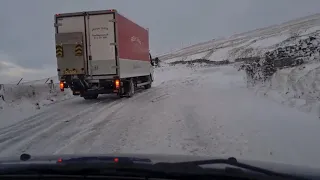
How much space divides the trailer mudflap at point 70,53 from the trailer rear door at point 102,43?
438 millimetres

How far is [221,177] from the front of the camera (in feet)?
8.77

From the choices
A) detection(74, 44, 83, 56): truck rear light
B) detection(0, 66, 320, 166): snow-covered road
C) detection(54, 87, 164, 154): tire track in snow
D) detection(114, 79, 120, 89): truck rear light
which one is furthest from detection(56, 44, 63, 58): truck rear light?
detection(54, 87, 164, 154): tire track in snow

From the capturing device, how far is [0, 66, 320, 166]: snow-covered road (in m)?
6.66

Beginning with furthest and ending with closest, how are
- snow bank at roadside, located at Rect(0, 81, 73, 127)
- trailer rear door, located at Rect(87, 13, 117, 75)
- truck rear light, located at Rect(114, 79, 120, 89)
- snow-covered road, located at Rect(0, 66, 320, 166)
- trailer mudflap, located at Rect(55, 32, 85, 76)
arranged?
truck rear light, located at Rect(114, 79, 120, 89) → trailer rear door, located at Rect(87, 13, 117, 75) → trailer mudflap, located at Rect(55, 32, 85, 76) → snow bank at roadside, located at Rect(0, 81, 73, 127) → snow-covered road, located at Rect(0, 66, 320, 166)

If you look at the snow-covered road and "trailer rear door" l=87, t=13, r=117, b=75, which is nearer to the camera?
the snow-covered road

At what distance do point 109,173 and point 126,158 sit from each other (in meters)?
0.56

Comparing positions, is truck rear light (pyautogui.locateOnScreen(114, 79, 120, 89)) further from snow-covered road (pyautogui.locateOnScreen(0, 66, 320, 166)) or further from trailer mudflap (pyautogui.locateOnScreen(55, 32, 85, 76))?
snow-covered road (pyautogui.locateOnScreen(0, 66, 320, 166))

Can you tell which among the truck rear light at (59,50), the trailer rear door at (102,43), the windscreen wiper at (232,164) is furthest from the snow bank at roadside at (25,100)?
the windscreen wiper at (232,164)

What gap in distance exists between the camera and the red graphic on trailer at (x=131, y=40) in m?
15.8

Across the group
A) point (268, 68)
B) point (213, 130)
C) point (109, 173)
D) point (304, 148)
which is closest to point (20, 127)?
point (213, 130)

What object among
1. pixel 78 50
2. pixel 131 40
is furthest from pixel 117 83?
pixel 131 40

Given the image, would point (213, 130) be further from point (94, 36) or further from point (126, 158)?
point (94, 36)

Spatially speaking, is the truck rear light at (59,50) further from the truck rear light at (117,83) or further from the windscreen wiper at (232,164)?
the windscreen wiper at (232,164)

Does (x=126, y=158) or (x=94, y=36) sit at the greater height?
(x=94, y=36)
